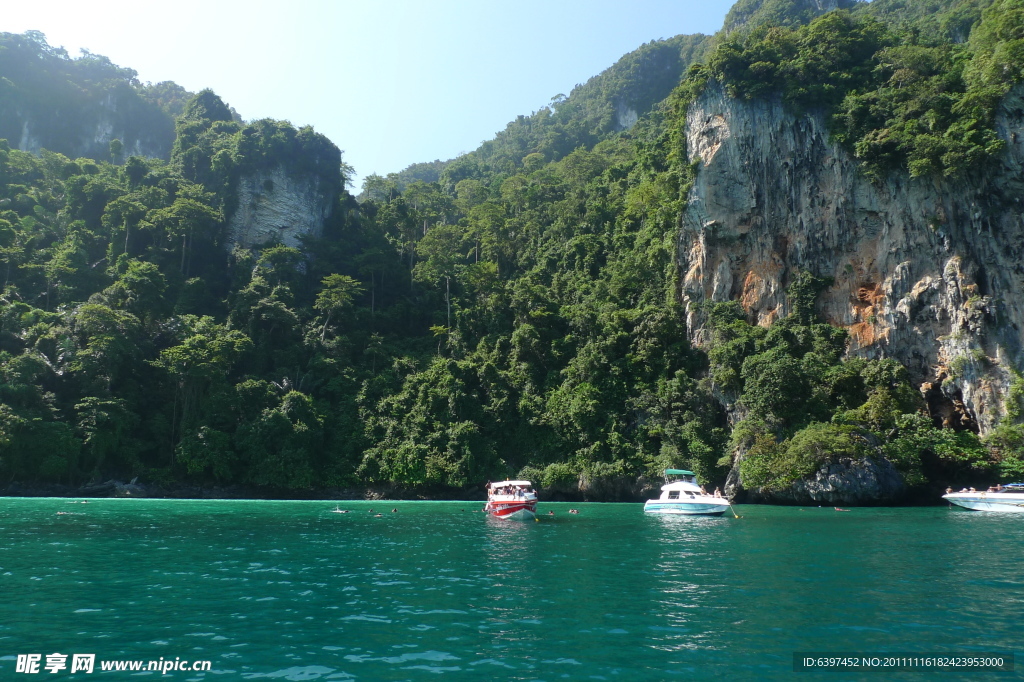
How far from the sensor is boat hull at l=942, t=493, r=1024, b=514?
29.1 meters

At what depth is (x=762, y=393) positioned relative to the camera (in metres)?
37.6

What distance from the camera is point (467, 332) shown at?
2160 inches

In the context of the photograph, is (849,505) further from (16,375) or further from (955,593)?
(16,375)

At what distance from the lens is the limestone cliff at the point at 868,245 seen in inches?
1414

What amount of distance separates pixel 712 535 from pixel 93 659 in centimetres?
1894

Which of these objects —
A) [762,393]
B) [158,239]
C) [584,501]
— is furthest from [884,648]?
[158,239]

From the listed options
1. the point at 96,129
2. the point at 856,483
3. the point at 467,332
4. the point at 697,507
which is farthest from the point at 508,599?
the point at 96,129

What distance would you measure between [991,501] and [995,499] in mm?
203

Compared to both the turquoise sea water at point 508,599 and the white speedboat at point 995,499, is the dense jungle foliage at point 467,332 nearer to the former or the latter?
the white speedboat at point 995,499

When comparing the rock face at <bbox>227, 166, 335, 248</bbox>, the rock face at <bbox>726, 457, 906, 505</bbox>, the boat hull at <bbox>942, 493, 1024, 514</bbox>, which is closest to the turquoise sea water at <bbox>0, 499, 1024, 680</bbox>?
the boat hull at <bbox>942, 493, 1024, 514</bbox>

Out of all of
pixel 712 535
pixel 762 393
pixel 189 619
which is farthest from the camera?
pixel 762 393

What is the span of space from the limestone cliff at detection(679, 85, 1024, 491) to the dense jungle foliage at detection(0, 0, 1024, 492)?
1451mm

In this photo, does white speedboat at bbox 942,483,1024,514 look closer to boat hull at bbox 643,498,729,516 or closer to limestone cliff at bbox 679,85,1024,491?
limestone cliff at bbox 679,85,1024,491

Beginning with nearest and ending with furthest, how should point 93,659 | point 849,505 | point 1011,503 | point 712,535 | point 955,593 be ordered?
point 93,659
point 955,593
point 712,535
point 1011,503
point 849,505
